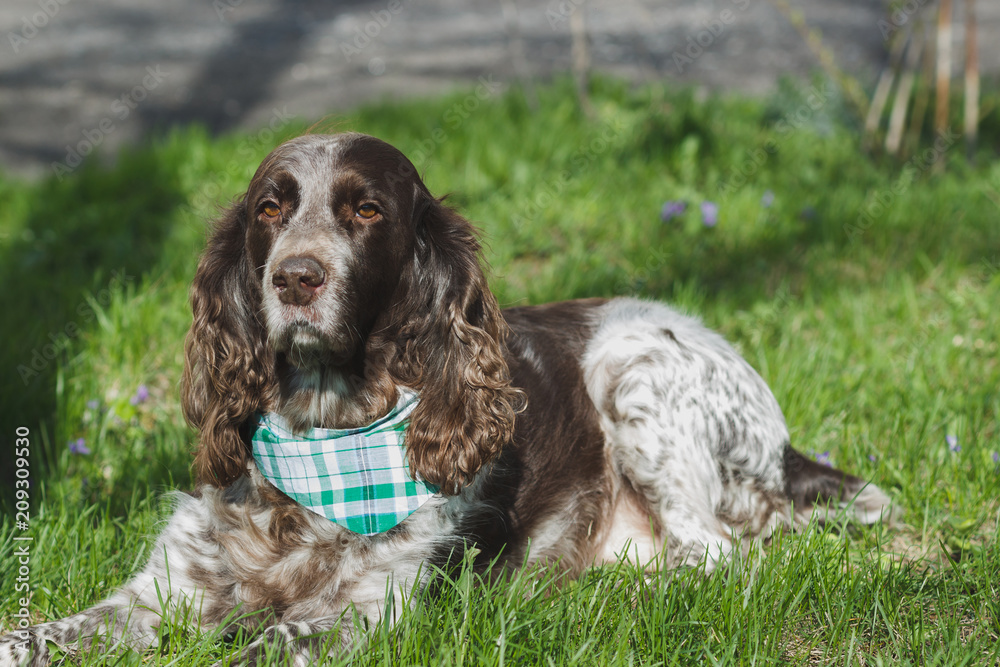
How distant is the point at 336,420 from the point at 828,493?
1912mm

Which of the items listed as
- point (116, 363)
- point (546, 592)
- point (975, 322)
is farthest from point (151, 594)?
point (975, 322)

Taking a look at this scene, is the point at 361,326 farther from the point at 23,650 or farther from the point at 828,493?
the point at 828,493

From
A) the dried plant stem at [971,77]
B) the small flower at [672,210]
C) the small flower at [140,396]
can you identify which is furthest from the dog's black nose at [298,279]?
the dried plant stem at [971,77]

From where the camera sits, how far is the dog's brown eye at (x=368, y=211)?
270cm

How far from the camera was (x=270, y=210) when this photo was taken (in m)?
2.73

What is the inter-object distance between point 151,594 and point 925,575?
7.93 feet

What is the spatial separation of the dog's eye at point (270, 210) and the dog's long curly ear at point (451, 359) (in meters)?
0.43

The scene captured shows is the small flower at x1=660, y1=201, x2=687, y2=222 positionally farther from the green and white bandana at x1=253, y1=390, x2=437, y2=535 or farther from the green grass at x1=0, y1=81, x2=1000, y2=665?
the green and white bandana at x1=253, y1=390, x2=437, y2=535

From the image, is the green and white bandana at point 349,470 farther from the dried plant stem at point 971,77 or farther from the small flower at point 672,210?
the dried plant stem at point 971,77

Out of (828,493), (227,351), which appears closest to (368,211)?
(227,351)

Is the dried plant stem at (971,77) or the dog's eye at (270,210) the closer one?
the dog's eye at (270,210)

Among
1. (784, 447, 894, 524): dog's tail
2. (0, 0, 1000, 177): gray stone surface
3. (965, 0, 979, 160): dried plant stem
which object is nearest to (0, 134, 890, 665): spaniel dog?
(784, 447, 894, 524): dog's tail

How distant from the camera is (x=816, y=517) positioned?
307 cm

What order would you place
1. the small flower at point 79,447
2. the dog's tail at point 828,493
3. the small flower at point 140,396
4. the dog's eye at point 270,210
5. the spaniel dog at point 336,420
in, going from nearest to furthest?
the spaniel dog at point 336,420, the dog's eye at point 270,210, the dog's tail at point 828,493, the small flower at point 79,447, the small flower at point 140,396
